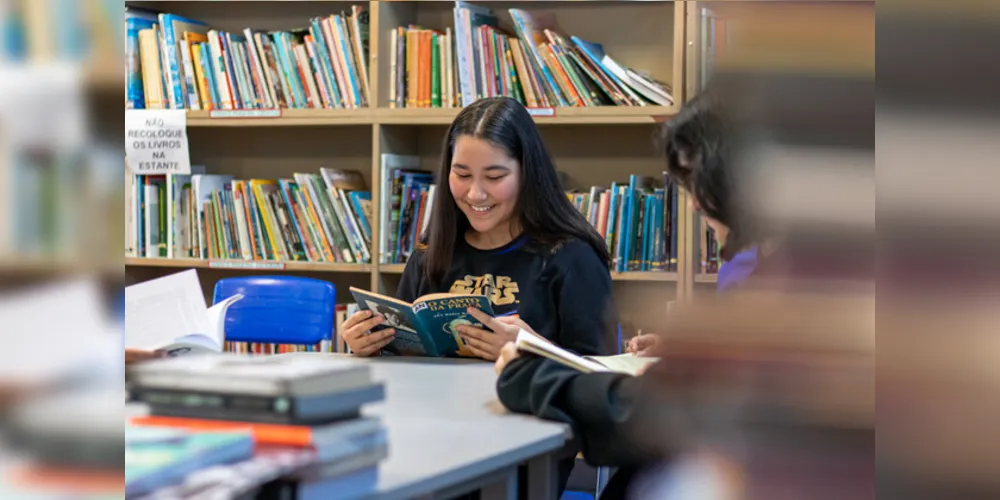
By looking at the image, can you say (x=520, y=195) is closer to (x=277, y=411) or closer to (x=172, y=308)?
(x=172, y=308)

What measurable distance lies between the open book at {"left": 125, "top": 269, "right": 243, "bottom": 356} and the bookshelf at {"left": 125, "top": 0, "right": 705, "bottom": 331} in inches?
53.4

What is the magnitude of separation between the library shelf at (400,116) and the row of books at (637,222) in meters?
0.21

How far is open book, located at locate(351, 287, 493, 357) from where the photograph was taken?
1810mm

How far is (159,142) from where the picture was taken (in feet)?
11.1

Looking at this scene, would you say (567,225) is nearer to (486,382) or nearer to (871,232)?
(486,382)

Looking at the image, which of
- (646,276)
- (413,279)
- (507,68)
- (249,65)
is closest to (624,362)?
(413,279)

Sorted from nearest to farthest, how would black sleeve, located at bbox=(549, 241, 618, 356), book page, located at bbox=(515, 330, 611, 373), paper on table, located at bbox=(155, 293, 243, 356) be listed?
book page, located at bbox=(515, 330, 611, 373), paper on table, located at bbox=(155, 293, 243, 356), black sleeve, located at bbox=(549, 241, 618, 356)

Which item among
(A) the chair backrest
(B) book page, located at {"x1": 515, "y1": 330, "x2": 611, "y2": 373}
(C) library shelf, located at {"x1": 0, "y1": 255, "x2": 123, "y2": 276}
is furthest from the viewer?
(A) the chair backrest

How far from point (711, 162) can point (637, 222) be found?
2016 mm

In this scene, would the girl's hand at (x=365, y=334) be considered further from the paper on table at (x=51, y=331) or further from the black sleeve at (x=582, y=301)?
the paper on table at (x=51, y=331)

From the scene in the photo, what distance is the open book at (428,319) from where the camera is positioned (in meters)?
1.81

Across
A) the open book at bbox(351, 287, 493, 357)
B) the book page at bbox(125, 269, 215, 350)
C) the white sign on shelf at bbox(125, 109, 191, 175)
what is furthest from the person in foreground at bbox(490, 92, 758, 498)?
the white sign on shelf at bbox(125, 109, 191, 175)

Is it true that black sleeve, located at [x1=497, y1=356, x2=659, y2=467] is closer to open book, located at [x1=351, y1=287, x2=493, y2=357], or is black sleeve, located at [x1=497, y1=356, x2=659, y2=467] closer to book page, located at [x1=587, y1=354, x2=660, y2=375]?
book page, located at [x1=587, y1=354, x2=660, y2=375]

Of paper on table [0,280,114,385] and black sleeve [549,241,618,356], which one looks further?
black sleeve [549,241,618,356]
